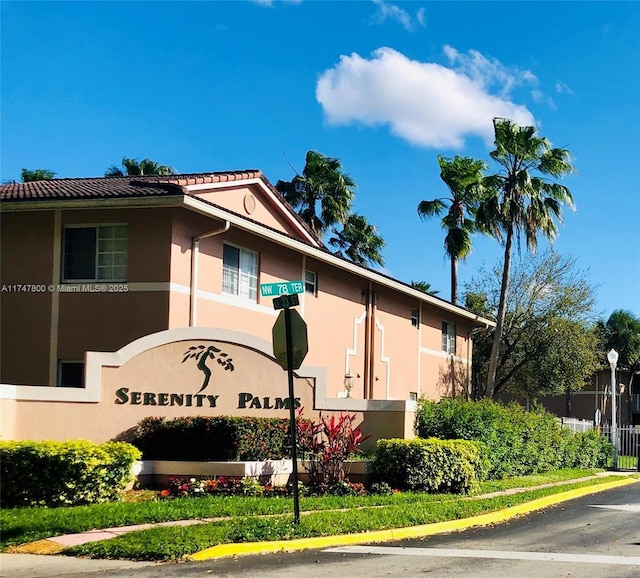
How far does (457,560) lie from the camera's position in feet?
30.9

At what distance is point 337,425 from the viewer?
596 inches

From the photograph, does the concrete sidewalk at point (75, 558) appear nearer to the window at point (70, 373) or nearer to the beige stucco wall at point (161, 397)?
the beige stucco wall at point (161, 397)

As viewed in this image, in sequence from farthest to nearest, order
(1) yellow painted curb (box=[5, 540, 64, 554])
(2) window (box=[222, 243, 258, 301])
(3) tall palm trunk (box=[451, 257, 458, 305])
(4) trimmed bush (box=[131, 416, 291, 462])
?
(3) tall palm trunk (box=[451, 257, 458, 305]) → (2) window (box=[222, 243, 258, 301]) → (4) trimmed bush (box=[131, 416, 291, 462]) → (1) yellow painted curb (box=[5, 540, 64, 554])

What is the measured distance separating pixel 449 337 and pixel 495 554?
2341 cm

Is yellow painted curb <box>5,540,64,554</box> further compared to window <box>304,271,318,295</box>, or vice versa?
window <box>304,271,318,295</box>

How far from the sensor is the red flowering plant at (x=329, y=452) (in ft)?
47.6

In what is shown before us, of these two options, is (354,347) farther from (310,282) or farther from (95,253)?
(95,253)

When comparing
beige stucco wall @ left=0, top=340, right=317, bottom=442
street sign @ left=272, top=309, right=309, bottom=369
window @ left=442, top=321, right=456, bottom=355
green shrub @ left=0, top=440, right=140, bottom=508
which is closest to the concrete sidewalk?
green shrub @ left=0, top=440, right=140, bottom=508

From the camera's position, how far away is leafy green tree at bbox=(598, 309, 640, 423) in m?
57.4

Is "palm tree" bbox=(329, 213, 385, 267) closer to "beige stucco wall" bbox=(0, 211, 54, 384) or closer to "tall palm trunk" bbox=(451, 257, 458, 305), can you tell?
"tall palm trunk" bbox=(451, 257, 458, 305)

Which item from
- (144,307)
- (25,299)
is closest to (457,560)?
(144,307)

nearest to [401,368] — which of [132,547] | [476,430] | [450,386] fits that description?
[450,386]

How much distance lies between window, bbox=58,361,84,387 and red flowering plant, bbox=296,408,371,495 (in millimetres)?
5092

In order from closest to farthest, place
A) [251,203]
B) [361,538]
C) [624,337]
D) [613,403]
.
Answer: [361,538] < [251,203] < [613,403] < [624,337]
